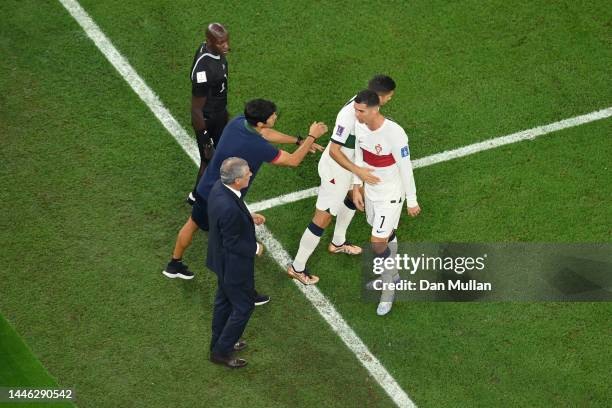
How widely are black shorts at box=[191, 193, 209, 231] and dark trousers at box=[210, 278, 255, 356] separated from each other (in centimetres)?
85

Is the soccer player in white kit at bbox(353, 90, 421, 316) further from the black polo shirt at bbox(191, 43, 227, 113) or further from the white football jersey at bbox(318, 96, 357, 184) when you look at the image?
the black polo shirt at bbox(191, 43, 227, 113)

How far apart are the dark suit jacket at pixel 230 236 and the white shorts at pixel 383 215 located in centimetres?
148

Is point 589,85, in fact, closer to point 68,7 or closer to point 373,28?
point 373,28

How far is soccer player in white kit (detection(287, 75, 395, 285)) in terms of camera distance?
9.11 m

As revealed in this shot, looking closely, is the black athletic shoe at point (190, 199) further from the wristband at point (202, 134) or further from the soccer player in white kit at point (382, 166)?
the soccer player in white kit at point (382, 166)

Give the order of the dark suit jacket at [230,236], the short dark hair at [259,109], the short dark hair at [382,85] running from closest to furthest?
1. the dark suit jacket at [230,236]
2. the short dark hair at [259,109]
3. the short dark hair at [382,85]

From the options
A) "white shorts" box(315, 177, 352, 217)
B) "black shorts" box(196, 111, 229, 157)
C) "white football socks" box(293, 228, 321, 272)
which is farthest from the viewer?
"black shorts" box(196, 111, 229, 157)

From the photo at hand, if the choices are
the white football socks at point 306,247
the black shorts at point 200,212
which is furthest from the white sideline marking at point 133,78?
the white football socks at point 306,247

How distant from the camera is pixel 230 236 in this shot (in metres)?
8.26

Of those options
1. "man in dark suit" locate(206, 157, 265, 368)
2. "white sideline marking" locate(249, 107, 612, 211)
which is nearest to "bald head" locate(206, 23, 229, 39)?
"man in dark suit" locate(206, 157, 265, 368)

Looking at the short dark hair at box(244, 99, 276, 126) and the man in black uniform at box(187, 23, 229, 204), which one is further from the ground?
the man in black uniform at box(187, 23, 229, 204)

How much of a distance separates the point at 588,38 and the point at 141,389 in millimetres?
6877

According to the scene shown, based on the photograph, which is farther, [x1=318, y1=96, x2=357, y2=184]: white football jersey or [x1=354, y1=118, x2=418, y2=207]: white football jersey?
[x1=318, y1=96, x2=357, y2=184]: white football jersey

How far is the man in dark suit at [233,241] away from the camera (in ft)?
27.0
